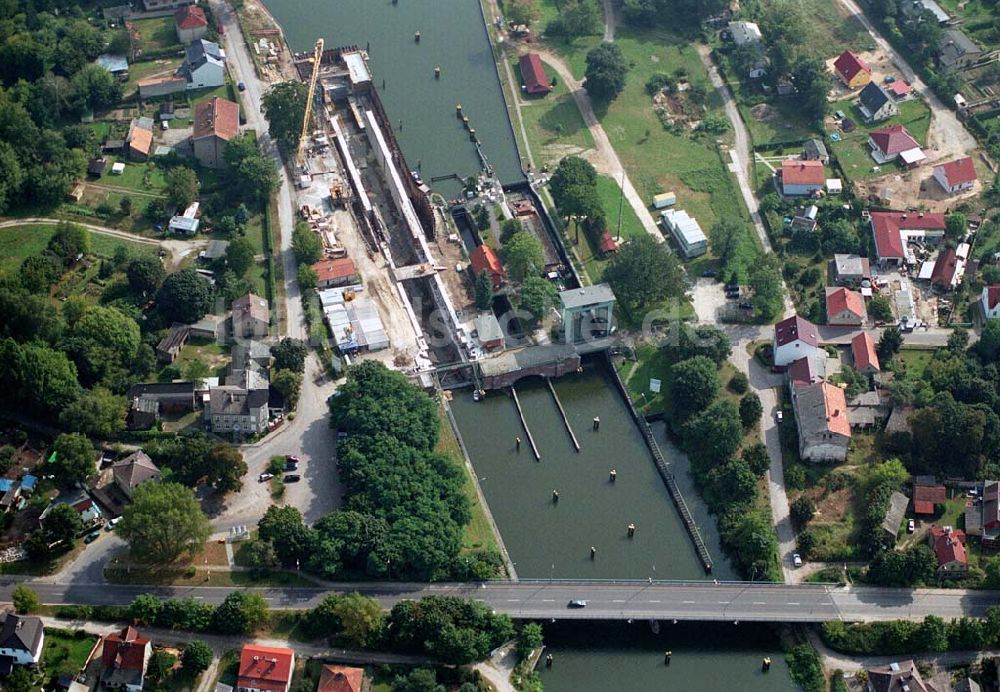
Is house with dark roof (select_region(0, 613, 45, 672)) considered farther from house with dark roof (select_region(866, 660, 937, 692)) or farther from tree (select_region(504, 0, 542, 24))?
tree (select_region(504, 0, 542, 24))

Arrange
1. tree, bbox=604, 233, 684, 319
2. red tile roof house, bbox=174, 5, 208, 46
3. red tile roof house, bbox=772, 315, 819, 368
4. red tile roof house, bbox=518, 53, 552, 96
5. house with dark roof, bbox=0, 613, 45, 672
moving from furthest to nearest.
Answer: red tile roof house, bbox=174, 5, 208, 46, red tile roof house, bbox=518, 53, 552, 96, tree, bbox=604, 233, 684, 319, red tile roof house, bbox=772, 315, 819, 368, house with dark roof, bbox=0, 613, 45, 672

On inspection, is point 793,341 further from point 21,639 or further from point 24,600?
point 21,639

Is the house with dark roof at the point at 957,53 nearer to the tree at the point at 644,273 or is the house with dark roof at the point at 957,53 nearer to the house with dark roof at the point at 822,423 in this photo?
the tree at the point at 644,273

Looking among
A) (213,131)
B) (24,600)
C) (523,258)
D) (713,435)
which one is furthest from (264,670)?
(213,131)

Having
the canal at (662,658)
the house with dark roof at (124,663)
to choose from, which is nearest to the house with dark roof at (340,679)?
the house with dark roof at (124,663)

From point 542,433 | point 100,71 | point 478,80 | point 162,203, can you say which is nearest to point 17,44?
point 100,71

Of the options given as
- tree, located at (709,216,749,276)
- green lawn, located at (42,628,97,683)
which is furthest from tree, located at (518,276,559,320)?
green lawn, located at (42,628,97,683)
